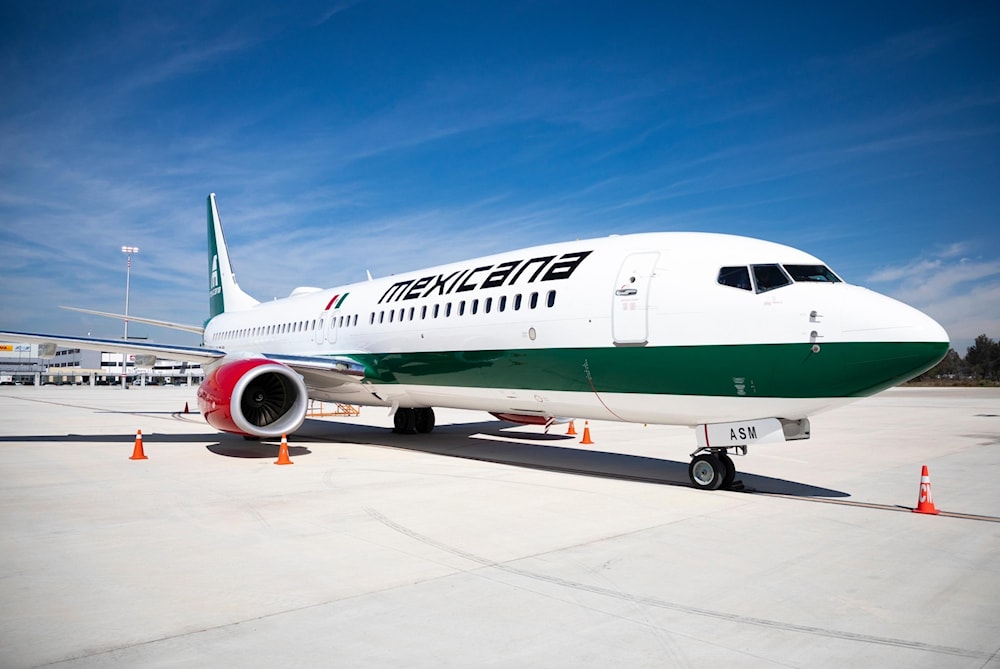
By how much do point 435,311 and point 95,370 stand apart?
89400 millimetres

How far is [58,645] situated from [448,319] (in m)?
8.95

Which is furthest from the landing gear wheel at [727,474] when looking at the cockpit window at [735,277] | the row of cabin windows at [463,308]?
the row of cabin windows at [463,308]

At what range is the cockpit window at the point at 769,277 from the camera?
8.50 m

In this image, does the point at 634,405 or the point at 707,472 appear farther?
the point at 634,405

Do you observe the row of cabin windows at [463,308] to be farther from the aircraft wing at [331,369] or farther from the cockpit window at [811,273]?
the cockpit window at [811,273]

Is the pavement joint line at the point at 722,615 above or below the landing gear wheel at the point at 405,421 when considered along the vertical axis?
below

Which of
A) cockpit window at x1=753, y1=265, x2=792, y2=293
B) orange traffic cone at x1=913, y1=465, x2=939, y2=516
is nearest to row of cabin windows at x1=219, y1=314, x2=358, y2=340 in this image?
cockpit window at x1=753, y1=265, x2=792, y2=293

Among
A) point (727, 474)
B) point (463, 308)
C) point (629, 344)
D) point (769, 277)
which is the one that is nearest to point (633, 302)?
point (629, 344)

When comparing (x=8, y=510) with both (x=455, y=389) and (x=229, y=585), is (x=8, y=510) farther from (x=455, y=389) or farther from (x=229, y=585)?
(x=455, y=389)

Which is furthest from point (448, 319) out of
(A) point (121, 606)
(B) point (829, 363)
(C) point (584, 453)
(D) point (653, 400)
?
(A) point (121, 606)

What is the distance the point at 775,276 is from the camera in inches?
338

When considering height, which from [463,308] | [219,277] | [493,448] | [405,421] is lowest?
[493,448]

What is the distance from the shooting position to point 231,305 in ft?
78.3

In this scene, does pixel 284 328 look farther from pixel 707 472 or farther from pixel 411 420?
pixel 707 472
